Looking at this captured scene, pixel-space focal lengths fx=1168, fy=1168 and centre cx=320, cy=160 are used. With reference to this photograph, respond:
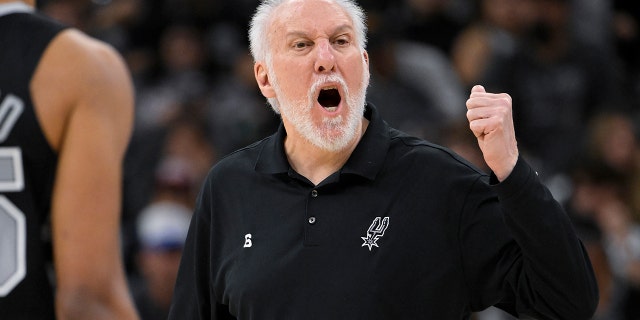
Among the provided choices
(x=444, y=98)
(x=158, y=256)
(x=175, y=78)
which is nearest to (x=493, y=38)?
(x=444, y=98)

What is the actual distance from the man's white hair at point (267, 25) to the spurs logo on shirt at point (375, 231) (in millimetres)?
572

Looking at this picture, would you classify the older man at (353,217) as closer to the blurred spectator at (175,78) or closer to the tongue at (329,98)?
the tongue at (329,98)

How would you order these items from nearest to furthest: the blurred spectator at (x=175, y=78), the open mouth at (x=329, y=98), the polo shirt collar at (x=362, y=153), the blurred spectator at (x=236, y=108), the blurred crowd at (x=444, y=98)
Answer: the polo shirt collar at (x=362, y=153) → the open mouth at (x=329, y=98) → the blurred crowd at (x=444, y=98) → the blurred spectator at (x=236, y=108) → the blurred spectator at (x=175, y=78)

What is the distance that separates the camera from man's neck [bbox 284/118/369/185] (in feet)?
11.4

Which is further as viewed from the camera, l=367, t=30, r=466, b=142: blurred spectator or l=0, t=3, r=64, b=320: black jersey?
l=367, t=30, r=466, b=142: blurred spectator

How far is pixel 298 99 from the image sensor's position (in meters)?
3.51

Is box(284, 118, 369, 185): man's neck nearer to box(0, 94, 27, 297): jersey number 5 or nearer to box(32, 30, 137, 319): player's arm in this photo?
box(32, 30, 137, 319): player's arm

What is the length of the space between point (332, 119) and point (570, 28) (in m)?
5.68

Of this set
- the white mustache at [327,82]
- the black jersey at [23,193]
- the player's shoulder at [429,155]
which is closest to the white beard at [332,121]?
the white mustache at [327,82]

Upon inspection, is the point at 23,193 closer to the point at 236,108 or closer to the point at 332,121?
the point at 332,121

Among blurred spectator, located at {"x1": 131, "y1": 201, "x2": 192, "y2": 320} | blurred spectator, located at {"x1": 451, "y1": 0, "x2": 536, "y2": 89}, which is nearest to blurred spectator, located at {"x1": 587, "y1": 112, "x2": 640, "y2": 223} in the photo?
blurred spectator, located at {"x1": 451, "y1": 0, "x2": 536, "y2": 89}

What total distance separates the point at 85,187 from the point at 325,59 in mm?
790

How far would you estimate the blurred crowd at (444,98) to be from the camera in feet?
24.0

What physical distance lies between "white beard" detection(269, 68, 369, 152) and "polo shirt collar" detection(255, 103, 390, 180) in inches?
1.9
